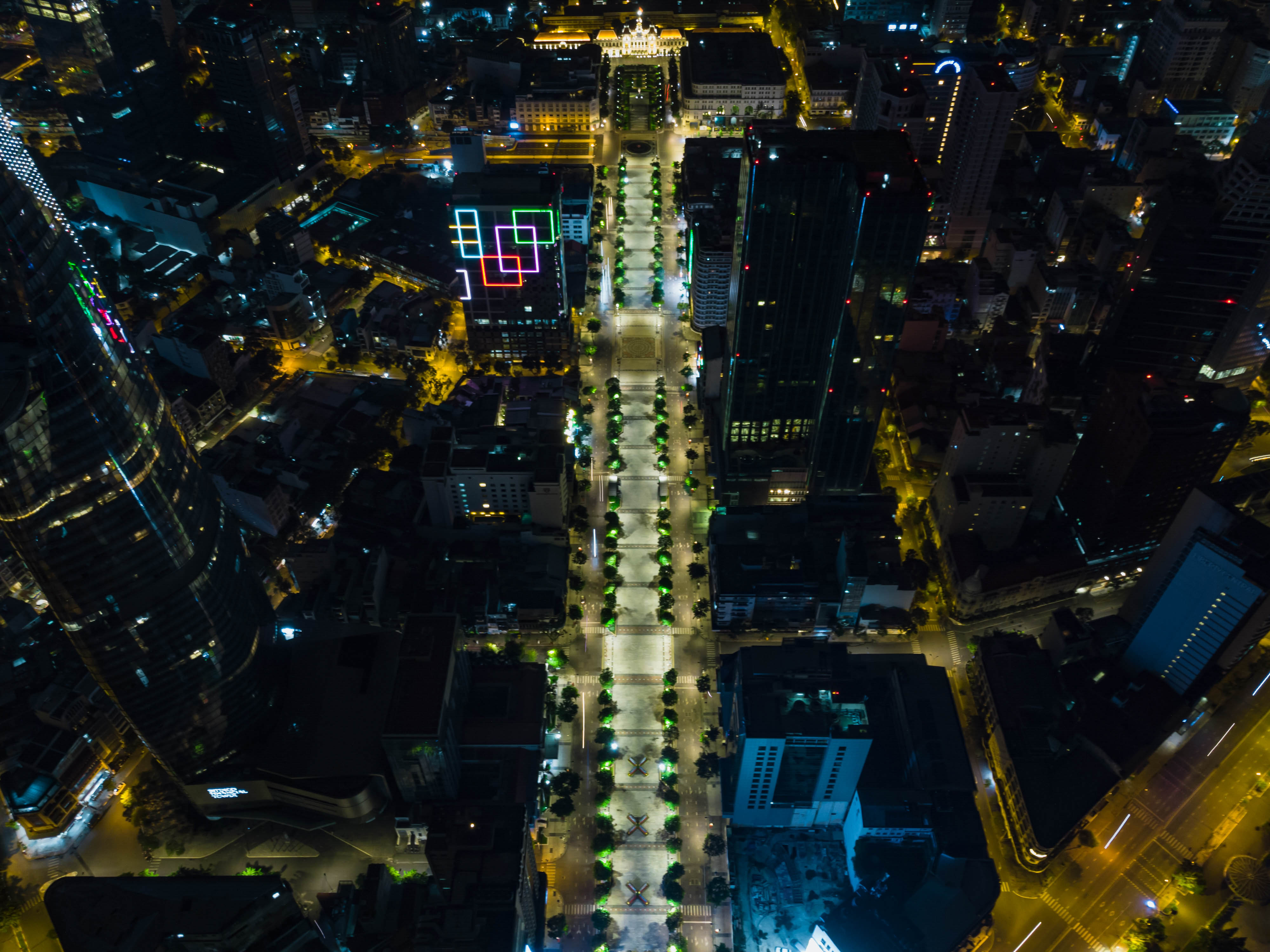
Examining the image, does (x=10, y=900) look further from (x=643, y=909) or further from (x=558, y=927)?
(x=643, y=909)

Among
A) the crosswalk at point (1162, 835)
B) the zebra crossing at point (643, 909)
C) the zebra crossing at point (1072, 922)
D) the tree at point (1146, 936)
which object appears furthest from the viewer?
the crosswalk at point (1162, 835)

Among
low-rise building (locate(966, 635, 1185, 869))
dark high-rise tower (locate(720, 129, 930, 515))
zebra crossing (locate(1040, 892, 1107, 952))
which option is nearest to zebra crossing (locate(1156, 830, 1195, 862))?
low-rise building (locate(966, 635, 1185, 869))

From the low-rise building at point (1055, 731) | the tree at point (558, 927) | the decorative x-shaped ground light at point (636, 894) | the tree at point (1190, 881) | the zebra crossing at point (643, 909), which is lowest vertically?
the zebra crossing at point (643, 909)

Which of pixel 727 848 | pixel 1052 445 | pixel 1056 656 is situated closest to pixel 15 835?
pixel 727 848

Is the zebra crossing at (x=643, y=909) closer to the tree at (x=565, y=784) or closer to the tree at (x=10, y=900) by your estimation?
the tree at (x=565, y=784)

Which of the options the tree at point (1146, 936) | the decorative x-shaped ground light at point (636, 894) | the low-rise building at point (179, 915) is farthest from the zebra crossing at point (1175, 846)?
the low-rise building at point (179, 915)

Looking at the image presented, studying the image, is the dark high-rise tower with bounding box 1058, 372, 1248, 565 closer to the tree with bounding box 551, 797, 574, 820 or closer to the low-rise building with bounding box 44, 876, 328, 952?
the tree with bounding box 551, 797, 574, 820

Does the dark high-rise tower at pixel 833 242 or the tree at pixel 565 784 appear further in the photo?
→ the tree at pixel 565 784

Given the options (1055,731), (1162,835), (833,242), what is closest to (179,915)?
(1055,731)
